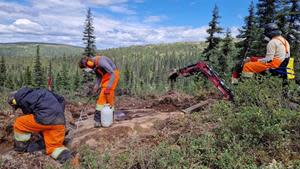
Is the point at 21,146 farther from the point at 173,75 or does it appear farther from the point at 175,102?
the point at 175,102

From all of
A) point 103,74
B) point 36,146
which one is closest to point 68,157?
point 36,146

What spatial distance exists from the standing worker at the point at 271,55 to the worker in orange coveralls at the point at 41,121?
17.1 feet

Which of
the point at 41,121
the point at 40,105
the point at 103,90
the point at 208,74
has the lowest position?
the point at 41,121

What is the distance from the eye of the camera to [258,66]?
8.45 metres

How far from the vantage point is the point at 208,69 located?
9.14 meters

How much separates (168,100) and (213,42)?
20.4 meters

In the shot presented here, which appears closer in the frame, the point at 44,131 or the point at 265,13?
the point at 44,131

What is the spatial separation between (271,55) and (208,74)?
1850 millimetres

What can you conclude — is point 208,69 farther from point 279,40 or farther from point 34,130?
point 34,130

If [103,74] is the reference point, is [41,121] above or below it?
below

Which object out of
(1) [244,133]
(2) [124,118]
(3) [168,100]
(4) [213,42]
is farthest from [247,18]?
(1) [244,133]

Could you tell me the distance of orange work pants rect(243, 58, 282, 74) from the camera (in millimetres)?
8336

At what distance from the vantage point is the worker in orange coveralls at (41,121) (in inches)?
264

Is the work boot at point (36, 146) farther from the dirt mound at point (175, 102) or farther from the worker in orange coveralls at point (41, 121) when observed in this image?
the dirt mound at point (175, 102)
